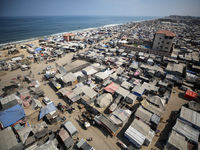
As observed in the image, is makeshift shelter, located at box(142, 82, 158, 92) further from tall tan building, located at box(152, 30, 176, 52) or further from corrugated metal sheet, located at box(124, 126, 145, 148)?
tall tan building, located at box(152, 30, 176, 52)

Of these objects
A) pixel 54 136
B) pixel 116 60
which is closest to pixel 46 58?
pixel 116 60

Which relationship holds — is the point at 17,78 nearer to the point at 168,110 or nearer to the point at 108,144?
the point at 108,144

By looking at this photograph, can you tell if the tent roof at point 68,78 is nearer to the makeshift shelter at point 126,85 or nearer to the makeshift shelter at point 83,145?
the makeshift shelter at point 126,85

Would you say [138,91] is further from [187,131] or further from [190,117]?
[187,131]

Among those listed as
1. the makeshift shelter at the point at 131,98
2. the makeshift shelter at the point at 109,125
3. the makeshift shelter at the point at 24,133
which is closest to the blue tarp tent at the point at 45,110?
the makeshift shelter at the point at 24,133

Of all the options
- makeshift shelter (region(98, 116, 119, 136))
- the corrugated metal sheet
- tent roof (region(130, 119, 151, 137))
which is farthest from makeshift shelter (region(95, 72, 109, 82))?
the corrugated metal sheet

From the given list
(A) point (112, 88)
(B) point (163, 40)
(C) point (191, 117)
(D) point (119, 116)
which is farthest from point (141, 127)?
(B) point (163, 40)
